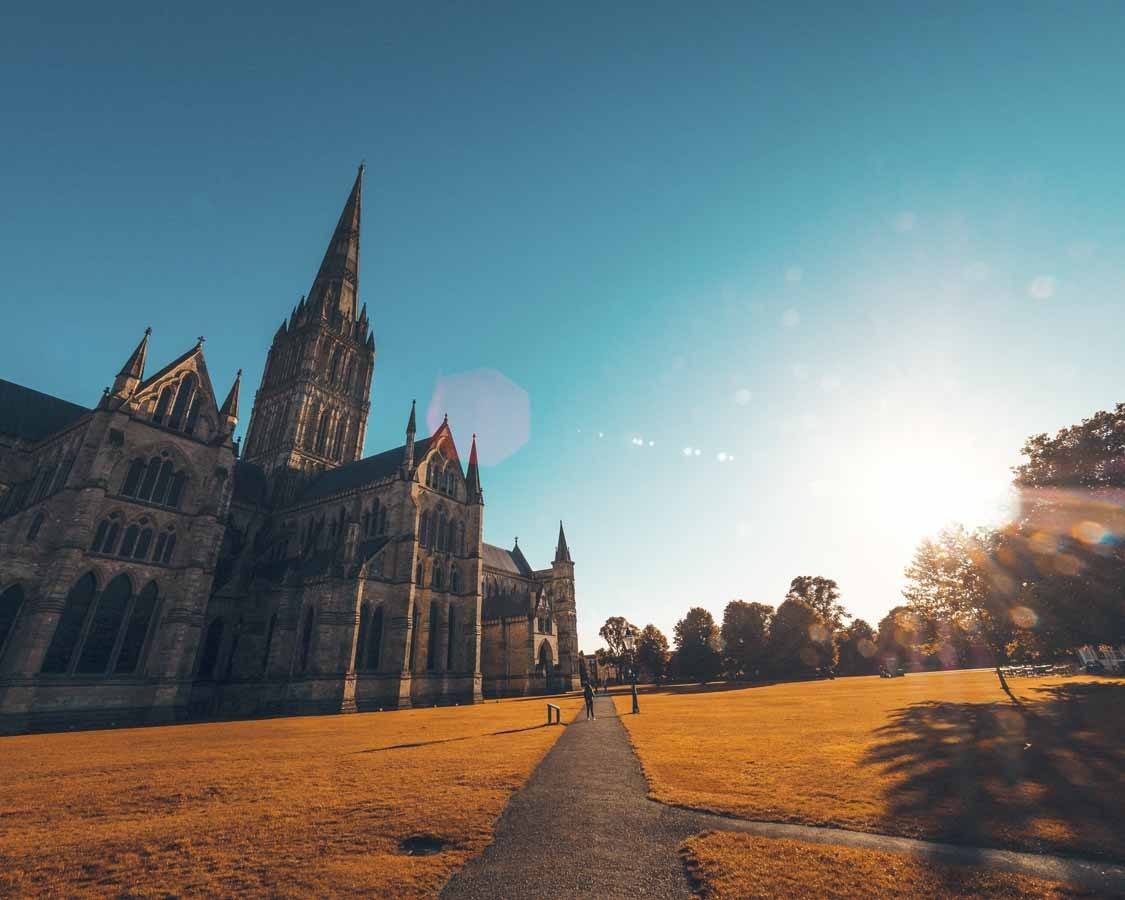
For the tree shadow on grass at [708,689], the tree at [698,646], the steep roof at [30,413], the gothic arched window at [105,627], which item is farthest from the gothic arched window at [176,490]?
the tree at [698,646]

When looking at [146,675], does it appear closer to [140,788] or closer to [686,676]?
[140,788]

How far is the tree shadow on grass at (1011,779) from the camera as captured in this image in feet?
21.1

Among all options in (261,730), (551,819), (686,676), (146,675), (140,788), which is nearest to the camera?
(551,819)

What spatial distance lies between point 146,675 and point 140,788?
85.9 ft

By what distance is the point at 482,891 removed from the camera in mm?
5527

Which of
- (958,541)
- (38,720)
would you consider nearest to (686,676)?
(958,541)

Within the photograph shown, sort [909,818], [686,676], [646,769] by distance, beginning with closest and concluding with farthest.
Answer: [909,818] < [646,769] < [686,676]

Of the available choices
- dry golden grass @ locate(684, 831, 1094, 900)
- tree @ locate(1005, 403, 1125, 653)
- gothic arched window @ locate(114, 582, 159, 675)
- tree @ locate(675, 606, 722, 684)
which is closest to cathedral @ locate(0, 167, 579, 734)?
gothic arched window @ locate(114, 582, 159, 675)

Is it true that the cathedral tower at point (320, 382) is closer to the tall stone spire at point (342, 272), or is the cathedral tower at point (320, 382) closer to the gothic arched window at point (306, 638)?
the tall stone spire at point (342, 272)

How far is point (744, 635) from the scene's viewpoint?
67.9 meters

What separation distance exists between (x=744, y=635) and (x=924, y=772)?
6395cm

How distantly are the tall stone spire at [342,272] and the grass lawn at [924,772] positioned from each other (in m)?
61.3

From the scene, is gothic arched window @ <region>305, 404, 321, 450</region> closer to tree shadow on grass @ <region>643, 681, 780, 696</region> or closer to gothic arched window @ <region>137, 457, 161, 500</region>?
gothic arched window @ <region>137, 457, 161, 500</region>

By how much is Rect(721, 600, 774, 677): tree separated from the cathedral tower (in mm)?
55356
